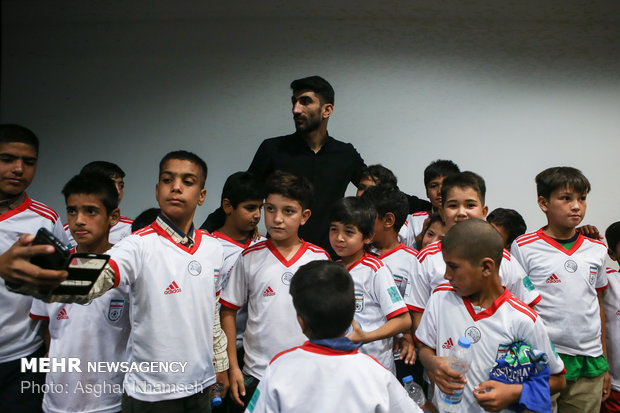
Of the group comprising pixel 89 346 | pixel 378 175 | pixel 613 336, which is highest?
pixel 378 175

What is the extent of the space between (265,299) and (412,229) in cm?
144

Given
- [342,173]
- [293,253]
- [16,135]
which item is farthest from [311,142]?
[16,135]

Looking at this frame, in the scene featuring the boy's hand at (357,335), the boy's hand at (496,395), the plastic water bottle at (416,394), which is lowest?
the plastic water bottle at (416,394)

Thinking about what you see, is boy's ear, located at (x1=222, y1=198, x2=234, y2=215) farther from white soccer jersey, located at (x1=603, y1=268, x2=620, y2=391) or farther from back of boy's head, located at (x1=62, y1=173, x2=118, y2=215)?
white soccer jersey, located at (x1=603, y1=268, x2=620, y2=391)

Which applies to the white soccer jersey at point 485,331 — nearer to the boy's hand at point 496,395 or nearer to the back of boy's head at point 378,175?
the boy's hand at point 496,395

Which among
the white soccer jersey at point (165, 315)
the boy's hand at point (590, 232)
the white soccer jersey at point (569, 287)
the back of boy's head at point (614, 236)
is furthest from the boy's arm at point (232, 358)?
the back of boy's head at point (614, 236)

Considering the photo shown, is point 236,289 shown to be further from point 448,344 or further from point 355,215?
point 448,344

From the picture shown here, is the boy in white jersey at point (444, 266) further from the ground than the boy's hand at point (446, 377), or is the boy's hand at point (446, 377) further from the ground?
the boy in white jersey at point (444, 266)

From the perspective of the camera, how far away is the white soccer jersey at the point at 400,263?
216 centimetres

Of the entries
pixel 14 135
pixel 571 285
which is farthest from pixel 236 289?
pixel 571 285

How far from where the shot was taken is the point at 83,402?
166 cm

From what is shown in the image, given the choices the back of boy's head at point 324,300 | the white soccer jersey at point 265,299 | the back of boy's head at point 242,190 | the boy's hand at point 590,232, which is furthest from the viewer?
the boy's hand at point 590,232

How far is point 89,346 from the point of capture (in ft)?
5.49

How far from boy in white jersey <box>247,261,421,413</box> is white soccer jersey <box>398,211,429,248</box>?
168cm
